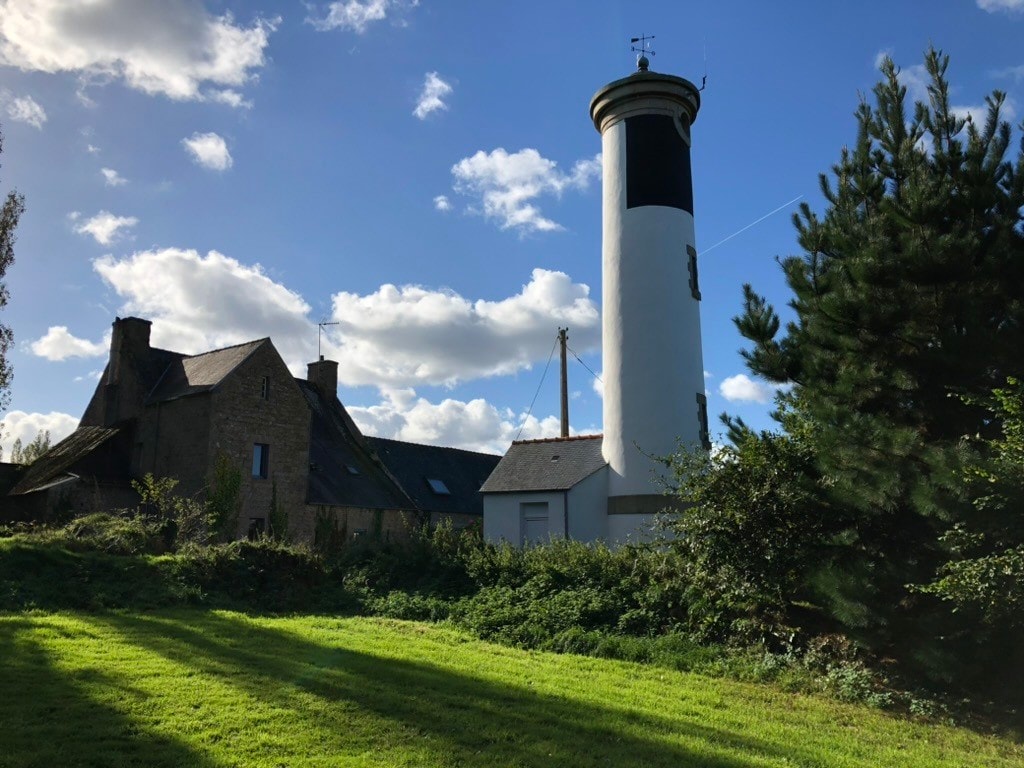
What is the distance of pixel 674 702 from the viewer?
377 inches

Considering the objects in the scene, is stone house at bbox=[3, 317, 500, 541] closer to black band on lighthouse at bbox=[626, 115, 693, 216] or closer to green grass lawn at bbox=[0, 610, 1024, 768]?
black band on lighthouse at bbox=[626, 115, 693, 216]

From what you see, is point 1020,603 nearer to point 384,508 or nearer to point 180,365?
point 384,508

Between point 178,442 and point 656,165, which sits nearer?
point 656,165

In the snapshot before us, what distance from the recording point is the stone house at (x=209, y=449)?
93.0 feet

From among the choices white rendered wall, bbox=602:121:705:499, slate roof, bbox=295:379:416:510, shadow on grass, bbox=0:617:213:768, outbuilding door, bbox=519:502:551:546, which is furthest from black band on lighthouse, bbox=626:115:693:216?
shadow on grass, bbox=0:617:213:768

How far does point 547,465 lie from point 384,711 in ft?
54.4

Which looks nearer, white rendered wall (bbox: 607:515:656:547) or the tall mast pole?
white rendered wall (bbox: 607:515:656:547)

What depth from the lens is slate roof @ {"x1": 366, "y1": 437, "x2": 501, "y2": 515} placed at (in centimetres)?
3988

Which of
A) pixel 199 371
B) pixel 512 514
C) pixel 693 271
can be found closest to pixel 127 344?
pixel 199 371

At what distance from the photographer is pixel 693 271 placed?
78.1ft

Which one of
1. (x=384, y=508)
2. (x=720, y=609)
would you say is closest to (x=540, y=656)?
(x=720, y=609)

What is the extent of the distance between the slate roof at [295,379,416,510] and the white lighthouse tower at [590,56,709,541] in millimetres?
13610

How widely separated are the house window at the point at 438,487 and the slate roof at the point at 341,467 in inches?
163

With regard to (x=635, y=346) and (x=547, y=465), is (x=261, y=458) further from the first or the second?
(x=635, y=346)
